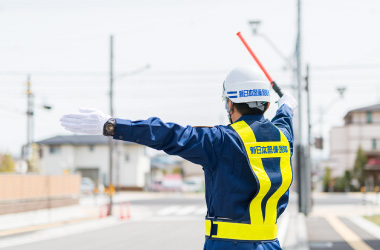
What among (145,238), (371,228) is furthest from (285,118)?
(371,228)

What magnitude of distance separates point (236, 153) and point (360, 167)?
203 ft

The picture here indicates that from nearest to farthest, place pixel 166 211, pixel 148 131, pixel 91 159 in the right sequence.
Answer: pixel 148 131
pixel 166 211
pixel 91 159

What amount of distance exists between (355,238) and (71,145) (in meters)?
58.6

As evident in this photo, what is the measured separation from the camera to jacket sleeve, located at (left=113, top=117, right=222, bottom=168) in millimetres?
2854

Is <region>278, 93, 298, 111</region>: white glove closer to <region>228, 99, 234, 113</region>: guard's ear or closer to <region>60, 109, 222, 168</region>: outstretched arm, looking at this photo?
<region>228, 99, 234, 113</region>: guard's ear

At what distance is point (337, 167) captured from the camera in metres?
75.1

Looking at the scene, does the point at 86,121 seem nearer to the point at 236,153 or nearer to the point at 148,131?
the point at 148,131

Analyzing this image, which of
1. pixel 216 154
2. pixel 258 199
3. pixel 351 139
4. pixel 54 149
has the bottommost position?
pixel 258 199

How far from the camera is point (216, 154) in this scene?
3.04 m

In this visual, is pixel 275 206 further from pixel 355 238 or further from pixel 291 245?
pixel 355 238

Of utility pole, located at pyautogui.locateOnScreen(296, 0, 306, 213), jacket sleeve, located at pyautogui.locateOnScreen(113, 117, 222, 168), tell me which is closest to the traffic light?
utility pole, located at pyautogui.locateOnScreen(296, 0, 306, 213)

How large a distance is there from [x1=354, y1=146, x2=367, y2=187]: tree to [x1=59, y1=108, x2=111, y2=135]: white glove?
62.1 metres

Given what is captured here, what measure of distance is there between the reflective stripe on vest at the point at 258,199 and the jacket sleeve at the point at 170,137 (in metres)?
0.23

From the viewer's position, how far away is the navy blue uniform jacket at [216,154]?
287 cm
